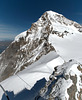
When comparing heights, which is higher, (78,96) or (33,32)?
(33,32)

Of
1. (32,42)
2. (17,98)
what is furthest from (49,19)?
(17,98)

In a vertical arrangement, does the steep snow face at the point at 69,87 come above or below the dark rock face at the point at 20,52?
below

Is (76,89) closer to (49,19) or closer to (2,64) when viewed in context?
(49,19)

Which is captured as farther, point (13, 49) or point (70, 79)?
point (13, 49)

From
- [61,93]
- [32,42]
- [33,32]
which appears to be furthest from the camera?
[33,32]

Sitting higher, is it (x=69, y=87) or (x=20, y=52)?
(x=20, y=52)

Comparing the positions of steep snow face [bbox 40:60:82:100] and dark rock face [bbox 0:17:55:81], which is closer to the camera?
steep snow face [bbox 40:60:82:100]

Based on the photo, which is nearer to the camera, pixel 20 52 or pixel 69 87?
pixel 69 87

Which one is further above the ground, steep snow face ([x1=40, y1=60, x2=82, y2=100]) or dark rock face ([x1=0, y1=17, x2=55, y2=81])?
dark rock face ([x1=0, y1=17, x2=55, y2=81])

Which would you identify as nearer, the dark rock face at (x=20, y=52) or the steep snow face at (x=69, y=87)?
the steep snow face at (x=69, y=87)

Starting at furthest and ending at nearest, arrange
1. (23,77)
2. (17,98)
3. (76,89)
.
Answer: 1. (23,77)
2. (17,98)
3. (76,89)

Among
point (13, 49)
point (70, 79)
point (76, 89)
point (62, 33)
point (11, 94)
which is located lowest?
point (76, 89)
